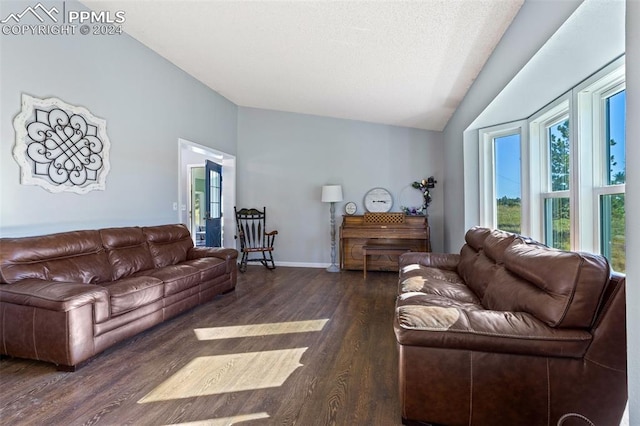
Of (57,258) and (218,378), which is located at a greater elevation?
(57,258)

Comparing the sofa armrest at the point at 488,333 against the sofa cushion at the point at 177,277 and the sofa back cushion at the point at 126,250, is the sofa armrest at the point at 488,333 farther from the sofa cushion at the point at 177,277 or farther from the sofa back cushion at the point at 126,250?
the sofa back cushion at the point at 126,250

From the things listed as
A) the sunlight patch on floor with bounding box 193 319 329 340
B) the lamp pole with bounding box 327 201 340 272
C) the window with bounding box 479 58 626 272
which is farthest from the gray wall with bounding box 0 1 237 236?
the window with bounding box 479 58 626 272

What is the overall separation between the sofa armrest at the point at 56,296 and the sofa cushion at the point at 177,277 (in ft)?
2.04

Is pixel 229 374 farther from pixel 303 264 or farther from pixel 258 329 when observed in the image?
pixel 303 264

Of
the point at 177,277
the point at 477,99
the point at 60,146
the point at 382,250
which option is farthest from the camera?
the point at 382,250

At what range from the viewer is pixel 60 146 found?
112 inches

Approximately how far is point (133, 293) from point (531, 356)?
2.62 meters

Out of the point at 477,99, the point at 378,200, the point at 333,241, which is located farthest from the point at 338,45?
the point at 333,241

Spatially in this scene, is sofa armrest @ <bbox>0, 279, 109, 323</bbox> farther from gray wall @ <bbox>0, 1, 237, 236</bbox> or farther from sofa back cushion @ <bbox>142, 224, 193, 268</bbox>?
sofa back cushion @ <bbox>142, 224, 193, 268</bbox>

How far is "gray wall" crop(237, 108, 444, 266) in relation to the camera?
17.8ft

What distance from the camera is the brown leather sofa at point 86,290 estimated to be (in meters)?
2.05

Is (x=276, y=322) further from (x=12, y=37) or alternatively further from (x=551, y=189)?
(x=12, y=37)

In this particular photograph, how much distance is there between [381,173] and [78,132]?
421cm

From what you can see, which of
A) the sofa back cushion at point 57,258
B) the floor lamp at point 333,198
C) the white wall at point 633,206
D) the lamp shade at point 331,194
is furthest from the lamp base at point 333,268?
the white wall at point 633,206
